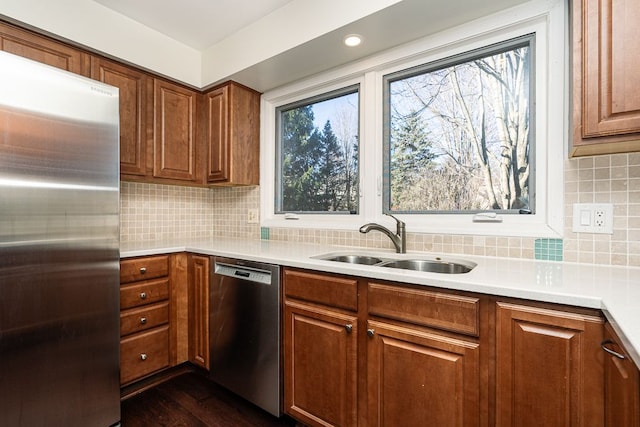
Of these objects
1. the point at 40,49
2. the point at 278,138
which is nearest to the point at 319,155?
the point at 278,138

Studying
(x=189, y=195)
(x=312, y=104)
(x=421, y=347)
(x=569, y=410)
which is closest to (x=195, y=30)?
(x=312, y=104)

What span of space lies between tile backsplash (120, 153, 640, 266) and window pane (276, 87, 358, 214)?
237 millimetres

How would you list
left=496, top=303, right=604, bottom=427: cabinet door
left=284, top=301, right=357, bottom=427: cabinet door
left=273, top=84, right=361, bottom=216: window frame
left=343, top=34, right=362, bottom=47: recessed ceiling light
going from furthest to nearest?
left=273, top=84, right=361, bottom=216: window frame < left=343, top=34, right=362, bottom=47: recessed ceiling light < left=284, top=301, right=357, bottom=427: cabinet door < left=496, top=303, right=604, bottom=427: cabinet door

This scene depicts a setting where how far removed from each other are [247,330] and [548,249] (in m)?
1.57

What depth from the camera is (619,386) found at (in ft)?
2.51

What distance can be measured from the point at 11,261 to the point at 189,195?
1576 millimetres

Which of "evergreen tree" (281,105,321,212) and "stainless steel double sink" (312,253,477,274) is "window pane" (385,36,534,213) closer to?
"stainless steel double sink" (312,253,477,274)

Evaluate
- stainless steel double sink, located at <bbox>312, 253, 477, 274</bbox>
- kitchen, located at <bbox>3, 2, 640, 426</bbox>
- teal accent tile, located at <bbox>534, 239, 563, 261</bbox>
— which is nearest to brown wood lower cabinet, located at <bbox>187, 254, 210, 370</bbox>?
kitchen, located at <bbox>3, 2, 640, 426</bbox>

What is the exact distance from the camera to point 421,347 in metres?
1.15

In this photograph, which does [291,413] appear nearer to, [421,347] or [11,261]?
[421,347]

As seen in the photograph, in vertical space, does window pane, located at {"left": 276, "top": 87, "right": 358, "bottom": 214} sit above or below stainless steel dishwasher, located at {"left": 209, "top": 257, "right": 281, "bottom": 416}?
above

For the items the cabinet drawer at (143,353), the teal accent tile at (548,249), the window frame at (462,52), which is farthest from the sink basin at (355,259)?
the cabinet drawer at (143,353)

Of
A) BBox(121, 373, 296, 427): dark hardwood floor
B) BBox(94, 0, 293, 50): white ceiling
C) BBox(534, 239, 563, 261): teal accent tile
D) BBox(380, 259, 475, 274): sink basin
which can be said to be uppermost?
BBox(94, 0, 293, 50): white ceiling

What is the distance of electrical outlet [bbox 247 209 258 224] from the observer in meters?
2.56
